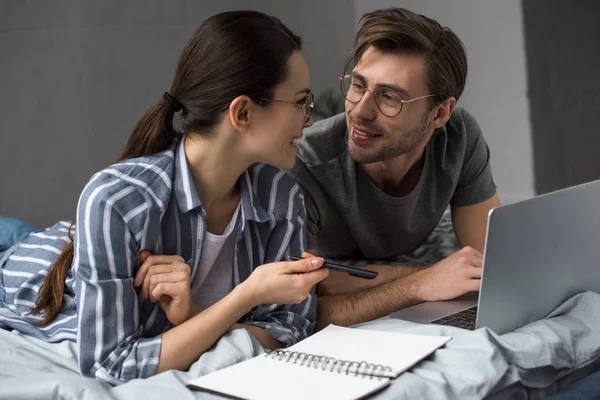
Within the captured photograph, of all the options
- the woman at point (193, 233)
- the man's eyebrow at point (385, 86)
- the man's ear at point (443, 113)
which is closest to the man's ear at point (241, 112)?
the woman at point (193, 233)

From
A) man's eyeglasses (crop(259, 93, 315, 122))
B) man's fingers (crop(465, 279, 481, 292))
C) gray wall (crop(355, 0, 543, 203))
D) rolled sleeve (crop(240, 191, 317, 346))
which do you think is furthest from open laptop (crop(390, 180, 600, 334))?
gray wall (crop(355, 0, 543, 203))

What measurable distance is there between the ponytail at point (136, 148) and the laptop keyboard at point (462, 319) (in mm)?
716

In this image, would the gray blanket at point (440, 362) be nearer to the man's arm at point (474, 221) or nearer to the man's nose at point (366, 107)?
the man's nose at point (366, 107)

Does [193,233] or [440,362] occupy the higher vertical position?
[193,233]

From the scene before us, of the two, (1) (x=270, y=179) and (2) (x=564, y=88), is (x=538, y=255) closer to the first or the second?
(1) (x=270, y=179)

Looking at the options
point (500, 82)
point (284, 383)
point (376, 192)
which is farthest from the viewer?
point (500, 82)

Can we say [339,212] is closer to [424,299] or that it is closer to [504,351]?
[424,299]

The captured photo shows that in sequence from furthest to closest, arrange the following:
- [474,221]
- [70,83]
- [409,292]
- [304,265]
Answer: [70,83] → [474,221] → [409,292] → [304,265]

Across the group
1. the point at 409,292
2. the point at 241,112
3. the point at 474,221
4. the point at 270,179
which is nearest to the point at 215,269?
the point at 270,179

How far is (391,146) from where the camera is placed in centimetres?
224

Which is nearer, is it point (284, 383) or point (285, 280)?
point (284, 383)

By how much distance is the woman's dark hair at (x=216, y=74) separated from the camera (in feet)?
5.16

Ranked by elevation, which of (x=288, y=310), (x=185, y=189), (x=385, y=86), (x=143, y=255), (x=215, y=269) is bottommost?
(x=288, y=310)

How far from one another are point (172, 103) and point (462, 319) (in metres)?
0.78
